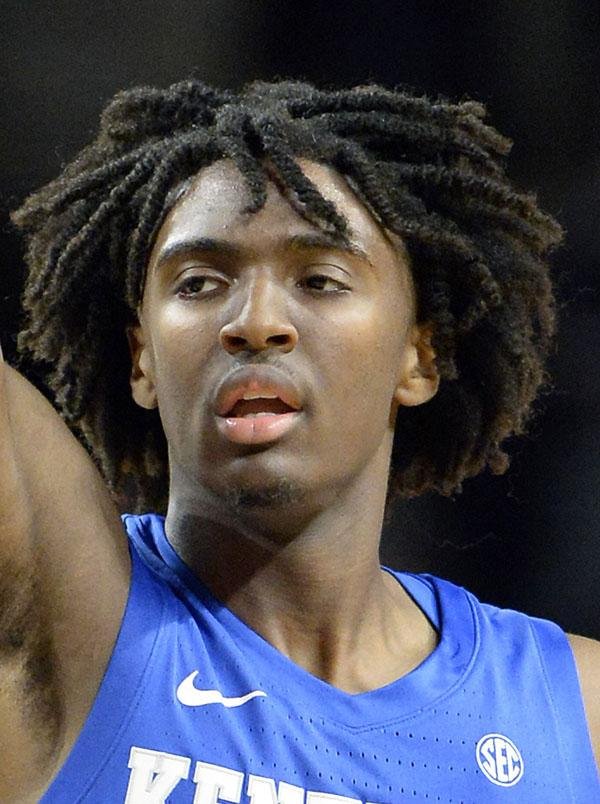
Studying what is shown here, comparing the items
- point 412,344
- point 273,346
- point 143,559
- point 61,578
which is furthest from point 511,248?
point 61,578

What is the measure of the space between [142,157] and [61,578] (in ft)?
2.18

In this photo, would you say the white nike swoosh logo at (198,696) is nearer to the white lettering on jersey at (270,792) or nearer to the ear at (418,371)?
the white lettering on jersey at (270,792)

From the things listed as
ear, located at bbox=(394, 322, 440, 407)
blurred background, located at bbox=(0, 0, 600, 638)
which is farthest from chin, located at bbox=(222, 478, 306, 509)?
blurred background, located at bbox=(0, 0, 600, 638)

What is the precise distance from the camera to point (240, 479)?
1.84m

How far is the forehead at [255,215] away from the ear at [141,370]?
0.47 ft

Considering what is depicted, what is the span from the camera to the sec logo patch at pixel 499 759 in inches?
74.2

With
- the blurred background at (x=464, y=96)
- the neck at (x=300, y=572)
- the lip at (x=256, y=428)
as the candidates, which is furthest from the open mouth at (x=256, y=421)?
the blurred background at (x=464, y=96)

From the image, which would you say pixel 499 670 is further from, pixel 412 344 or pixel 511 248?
pixel 511 248

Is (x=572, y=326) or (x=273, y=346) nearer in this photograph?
(x=273, y=346)

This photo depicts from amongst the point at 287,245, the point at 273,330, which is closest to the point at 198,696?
the point at 273,330

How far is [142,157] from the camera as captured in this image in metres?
2.11

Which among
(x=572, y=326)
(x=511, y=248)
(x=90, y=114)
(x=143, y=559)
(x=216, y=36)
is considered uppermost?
(x=216, y=36)

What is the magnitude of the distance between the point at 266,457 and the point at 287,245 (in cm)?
28

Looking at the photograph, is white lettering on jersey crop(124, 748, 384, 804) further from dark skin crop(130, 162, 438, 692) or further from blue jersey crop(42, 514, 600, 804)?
dark skin crop(130, 162, 438, 692)
